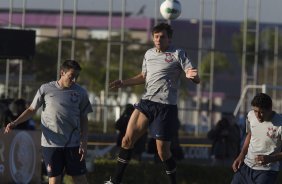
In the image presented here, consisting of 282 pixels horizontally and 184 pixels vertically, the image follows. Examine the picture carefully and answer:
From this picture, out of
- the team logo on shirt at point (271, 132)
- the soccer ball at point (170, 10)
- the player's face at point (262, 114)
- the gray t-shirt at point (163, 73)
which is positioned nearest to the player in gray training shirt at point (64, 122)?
the gray t-shirt at point (163, 73)

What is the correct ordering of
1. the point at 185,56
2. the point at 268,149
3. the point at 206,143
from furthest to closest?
the point at 206,143 → the point at 185,56 → the point at 268,149

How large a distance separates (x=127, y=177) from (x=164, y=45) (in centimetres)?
702

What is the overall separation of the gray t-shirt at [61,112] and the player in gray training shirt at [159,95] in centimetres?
59

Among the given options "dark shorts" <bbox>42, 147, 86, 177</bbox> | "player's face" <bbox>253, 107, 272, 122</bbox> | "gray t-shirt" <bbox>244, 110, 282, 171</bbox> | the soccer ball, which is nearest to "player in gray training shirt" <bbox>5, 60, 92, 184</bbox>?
"dark shorts" <bbox>42, 147, 86, 177</bbox>

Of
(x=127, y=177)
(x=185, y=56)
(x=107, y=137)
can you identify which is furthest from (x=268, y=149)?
(x=107, y=137)

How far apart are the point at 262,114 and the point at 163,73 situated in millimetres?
1834

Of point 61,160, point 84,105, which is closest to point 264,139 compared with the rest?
point 84,105

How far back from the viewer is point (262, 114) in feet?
38.4

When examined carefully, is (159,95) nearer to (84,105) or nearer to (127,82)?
(127,82)

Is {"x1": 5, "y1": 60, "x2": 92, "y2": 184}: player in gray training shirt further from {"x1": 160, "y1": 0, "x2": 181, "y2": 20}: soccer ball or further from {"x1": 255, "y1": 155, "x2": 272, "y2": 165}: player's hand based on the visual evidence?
{"x1": 160, "y1": 0, "x2": 181, "y2": 20}: soccer ball

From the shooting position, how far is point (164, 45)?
512 inches

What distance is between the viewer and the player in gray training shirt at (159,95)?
512 inches

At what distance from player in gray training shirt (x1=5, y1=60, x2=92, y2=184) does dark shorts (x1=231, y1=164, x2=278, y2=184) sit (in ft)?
6.69

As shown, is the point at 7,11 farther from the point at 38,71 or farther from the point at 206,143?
the point at 206,143
